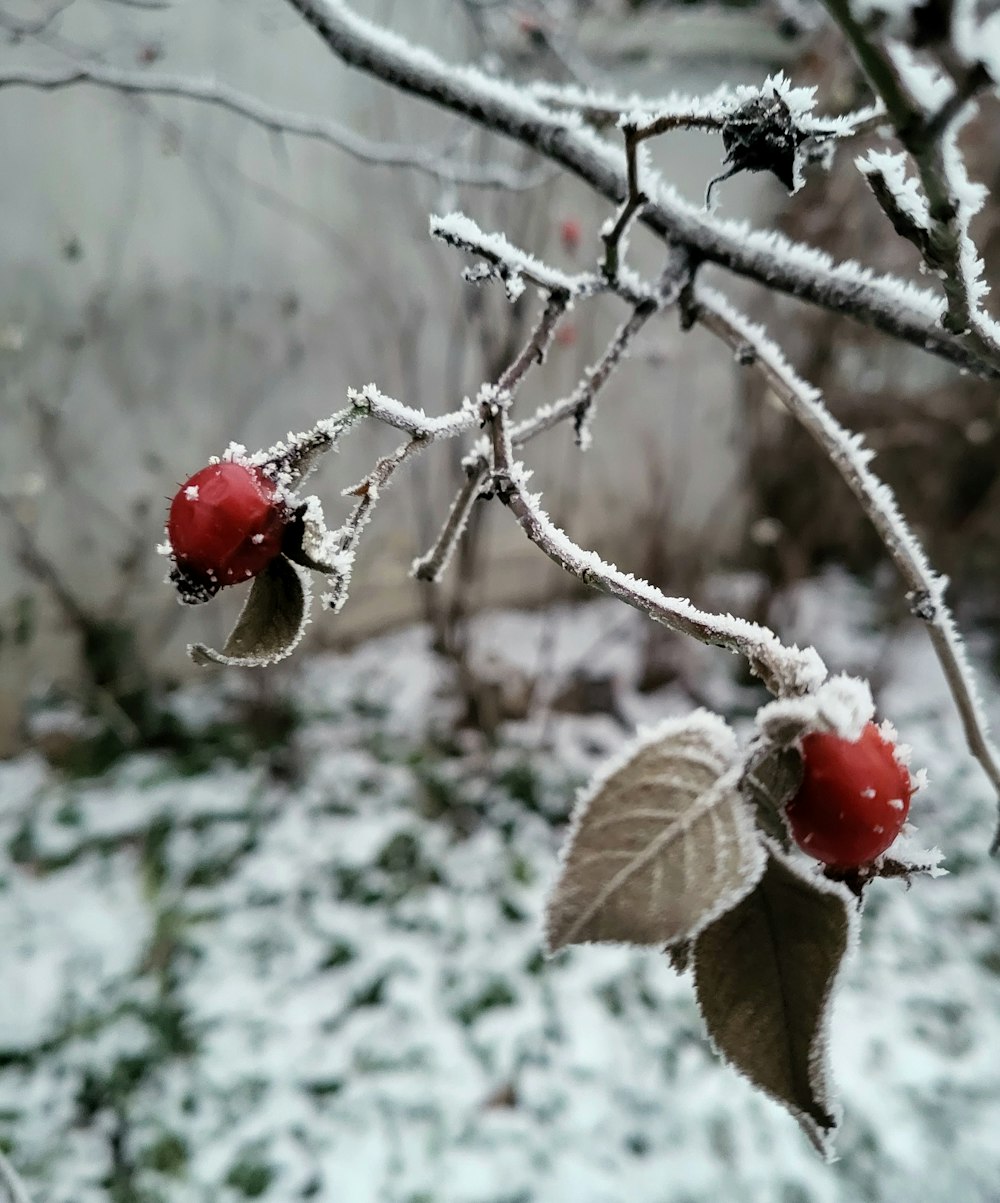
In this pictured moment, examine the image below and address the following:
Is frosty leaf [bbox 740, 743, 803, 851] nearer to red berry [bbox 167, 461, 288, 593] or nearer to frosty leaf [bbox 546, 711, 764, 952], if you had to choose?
frosty leaf [bbox 546, 711, 764, 952]

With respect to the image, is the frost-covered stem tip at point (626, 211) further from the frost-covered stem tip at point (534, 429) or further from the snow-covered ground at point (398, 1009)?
the snow-covered ground at point (398, 1009)

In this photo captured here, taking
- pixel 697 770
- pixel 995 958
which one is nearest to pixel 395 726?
pixel 995 958

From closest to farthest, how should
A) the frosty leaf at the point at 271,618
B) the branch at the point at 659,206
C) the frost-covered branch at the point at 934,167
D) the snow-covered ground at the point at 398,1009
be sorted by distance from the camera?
the frost-covered branch at the point at 934,167 < the frosty leaf at the point at 271,618 < the branch at the point at 659,206 < the snow-covered ground at the point at 398,1009

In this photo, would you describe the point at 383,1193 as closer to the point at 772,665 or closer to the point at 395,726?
the point at 395,726

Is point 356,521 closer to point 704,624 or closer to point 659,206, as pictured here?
point 704,624

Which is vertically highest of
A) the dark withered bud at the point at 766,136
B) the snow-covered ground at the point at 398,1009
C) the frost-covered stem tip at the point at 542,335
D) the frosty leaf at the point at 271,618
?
the dark withered bud at the point at 766,136

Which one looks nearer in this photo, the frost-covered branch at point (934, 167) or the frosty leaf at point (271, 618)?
the frost-covered branch at point (934, 167)

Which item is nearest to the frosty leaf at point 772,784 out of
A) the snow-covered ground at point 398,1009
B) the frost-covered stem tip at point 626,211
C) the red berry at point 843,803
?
the red berry at point 843,803
